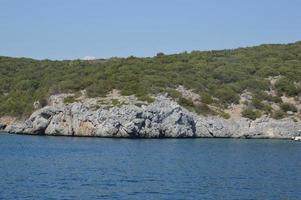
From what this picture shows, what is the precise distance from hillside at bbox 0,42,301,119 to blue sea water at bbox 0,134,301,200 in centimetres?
2349

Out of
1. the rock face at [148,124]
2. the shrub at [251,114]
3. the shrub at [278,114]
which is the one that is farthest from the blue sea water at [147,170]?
the shrub at [278,114]

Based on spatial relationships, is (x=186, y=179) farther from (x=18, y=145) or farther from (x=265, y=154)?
(x=18, y=145)

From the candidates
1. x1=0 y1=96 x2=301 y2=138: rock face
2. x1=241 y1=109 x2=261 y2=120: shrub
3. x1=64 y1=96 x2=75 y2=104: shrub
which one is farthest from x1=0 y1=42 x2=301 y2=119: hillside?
x1=0 y1=96 x2=301 y2=138: rock face

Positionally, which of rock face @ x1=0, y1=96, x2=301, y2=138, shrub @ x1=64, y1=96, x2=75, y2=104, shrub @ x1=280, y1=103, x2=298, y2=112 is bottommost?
rock face @ x1=0, y1=96, x2=301, y2=138

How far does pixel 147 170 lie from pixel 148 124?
38.7 metres

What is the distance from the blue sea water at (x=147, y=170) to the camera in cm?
3819

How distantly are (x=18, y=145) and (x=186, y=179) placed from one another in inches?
1348

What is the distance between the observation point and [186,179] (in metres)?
44.5

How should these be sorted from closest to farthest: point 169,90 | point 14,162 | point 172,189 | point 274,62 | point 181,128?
point 172,189 → point 14,162 → point 181,128 → point 169,90 → point 274,62

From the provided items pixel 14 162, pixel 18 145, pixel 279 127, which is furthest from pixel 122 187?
pixel 279 127

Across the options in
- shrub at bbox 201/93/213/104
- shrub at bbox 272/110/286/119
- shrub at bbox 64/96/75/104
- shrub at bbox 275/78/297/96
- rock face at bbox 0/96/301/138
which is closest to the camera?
rock face at bbox 0/96/301/138

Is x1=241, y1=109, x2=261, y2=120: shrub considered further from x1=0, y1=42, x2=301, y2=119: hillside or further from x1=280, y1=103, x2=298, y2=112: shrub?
x1=280, y1=103, x2=298, y2=112: shrub

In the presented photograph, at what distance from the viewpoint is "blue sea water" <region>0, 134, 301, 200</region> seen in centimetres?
3819

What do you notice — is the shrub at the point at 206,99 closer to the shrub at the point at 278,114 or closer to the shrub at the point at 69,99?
the shrub at the point at 278,114
